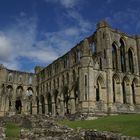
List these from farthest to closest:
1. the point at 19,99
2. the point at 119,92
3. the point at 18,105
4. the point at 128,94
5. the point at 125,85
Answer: the point at 18,105
the point at 19,99
the point at 125,85
the point at 128,94
the point at 119,92

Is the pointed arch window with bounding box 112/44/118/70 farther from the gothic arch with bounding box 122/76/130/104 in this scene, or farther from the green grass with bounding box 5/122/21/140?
the green grass with bounding box 5/122/21/140

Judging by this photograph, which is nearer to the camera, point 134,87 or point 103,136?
point 103,136

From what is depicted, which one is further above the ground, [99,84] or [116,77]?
[116,77]

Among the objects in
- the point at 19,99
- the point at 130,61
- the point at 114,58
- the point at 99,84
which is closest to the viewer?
the point at 99,84

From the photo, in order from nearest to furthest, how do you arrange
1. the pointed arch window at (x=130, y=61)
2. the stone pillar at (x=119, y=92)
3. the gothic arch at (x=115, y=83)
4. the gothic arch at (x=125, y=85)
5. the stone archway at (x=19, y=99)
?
the stone pillar at (x=119, y=92) < the gothic arch at (x=115, y=83) < the gothic arch at (x=125, y=85) < the pointed arch window at (x=130, y=61) < the stone archway at (x=19, y=99)

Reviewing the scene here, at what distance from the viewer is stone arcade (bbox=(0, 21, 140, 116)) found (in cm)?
4428

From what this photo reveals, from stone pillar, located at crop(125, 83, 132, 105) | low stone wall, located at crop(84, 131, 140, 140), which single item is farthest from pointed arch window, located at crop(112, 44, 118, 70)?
low stone wall, located at crop(84, 131, 140, 140)

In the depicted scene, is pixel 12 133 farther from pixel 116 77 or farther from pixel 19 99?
pixel 19 99

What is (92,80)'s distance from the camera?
1742 inches

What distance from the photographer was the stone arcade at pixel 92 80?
44281mm

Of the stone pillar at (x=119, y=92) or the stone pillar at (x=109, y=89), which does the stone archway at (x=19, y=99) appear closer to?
the stone pillar at (x=119, y=92)

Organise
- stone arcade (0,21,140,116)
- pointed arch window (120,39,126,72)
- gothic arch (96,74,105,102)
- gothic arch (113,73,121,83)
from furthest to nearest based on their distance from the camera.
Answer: pointed arch window (120,39,126,72)
gothic arch (113,73,121,83)
gothic arch (96,74,105,102)
stone arcade (0,21,140,116)

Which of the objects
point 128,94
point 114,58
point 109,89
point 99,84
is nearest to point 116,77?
point 109,89

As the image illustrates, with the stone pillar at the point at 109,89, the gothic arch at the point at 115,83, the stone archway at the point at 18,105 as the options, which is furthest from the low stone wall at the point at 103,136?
the stone archway at the point at 18,105
